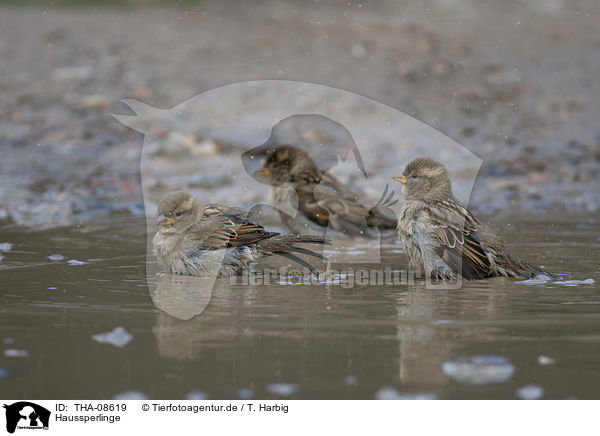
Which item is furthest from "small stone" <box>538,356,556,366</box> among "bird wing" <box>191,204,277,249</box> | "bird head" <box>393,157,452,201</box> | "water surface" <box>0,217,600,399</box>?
"bird wing" <box>191,204,277,249</box>

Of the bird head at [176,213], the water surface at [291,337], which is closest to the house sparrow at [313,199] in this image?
the bird head at [176,213]

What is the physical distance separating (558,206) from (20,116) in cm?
837

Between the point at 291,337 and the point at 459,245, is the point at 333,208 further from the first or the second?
the point at 291,337

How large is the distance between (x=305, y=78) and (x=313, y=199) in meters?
6.50

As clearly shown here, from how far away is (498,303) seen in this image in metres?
5.44

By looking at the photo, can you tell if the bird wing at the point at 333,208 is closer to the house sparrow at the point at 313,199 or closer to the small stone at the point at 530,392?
the house sparrow at the point at 313,199

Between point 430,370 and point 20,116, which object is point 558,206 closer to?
point 430,370

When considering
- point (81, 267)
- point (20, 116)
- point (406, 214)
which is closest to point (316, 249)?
point (406, 214)

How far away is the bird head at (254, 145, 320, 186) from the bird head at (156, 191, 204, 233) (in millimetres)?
2112

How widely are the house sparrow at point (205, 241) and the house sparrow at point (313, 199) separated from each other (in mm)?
1382

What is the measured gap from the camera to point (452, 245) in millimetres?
6285
